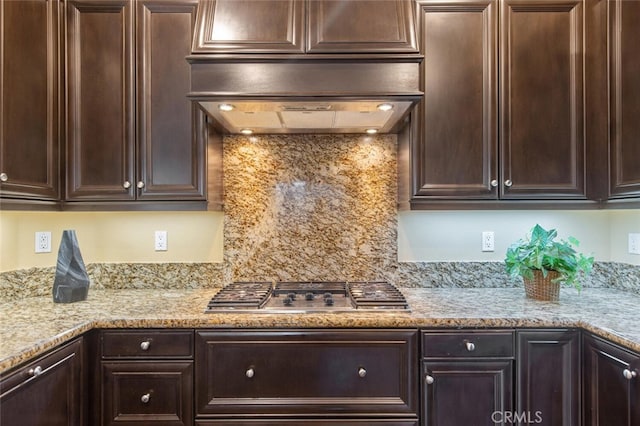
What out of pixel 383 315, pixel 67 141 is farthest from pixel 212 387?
pixel 67 141

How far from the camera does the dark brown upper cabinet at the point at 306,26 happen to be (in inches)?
66.3

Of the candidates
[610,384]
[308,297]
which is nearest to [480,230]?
[610,384]

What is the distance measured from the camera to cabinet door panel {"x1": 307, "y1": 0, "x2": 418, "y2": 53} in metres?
1.69

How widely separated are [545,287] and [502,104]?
0.93m

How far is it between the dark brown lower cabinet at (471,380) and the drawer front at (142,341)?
3.37 feet

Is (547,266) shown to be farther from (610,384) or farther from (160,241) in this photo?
(160,241)

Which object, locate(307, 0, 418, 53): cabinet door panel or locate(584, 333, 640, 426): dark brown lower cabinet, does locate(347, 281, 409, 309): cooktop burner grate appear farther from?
locate(307, 0, 418, 53): cabinet door panel

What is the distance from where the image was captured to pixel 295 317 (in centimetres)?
154

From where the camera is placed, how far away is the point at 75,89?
1846 mm

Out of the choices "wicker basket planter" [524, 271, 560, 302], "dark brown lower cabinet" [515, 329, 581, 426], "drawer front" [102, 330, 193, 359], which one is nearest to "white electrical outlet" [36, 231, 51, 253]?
"drawer front" [102, 330, 193, 359]

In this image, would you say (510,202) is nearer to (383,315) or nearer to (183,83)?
(383,315)

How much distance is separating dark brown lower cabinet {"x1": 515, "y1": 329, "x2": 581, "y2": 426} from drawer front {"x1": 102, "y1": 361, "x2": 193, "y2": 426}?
4.50 ft

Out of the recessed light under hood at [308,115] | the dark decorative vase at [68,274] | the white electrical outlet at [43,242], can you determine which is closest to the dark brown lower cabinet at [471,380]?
the recessed light under hood at [308,115]

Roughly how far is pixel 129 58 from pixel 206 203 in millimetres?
816
